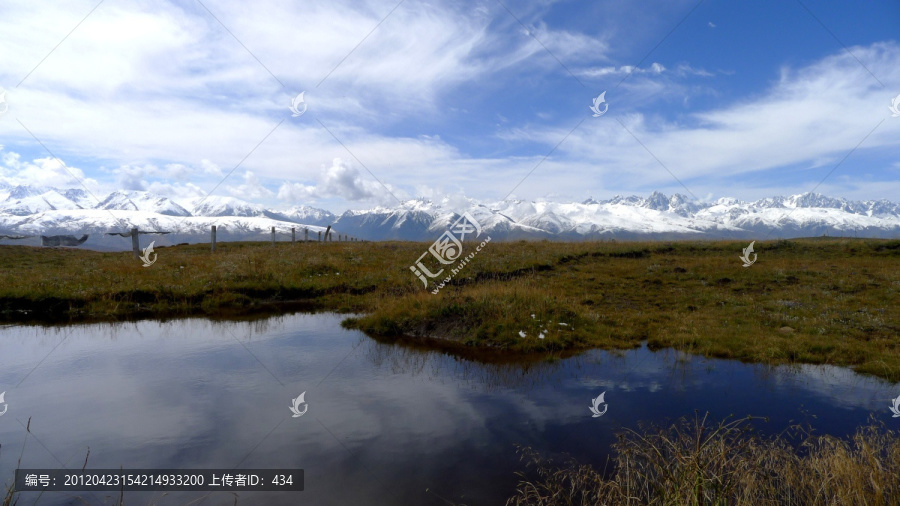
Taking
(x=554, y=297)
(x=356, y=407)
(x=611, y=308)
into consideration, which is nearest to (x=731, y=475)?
(x=356, y=407)

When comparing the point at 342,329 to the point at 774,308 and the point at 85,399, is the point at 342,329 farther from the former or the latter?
the point at 774,308

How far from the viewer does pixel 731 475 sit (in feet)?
21.3

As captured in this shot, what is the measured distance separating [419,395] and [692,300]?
58.8ft

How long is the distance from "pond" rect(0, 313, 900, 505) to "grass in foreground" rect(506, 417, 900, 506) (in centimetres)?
68

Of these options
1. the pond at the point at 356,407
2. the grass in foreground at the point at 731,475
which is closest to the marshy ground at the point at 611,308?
the grass in foreground at the point at 731,475

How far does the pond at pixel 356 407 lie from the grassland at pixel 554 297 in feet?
7.00

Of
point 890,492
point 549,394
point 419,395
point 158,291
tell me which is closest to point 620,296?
point 549,394

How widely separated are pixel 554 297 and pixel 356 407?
1281 cm

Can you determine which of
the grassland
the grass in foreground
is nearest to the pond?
the grass in foreground

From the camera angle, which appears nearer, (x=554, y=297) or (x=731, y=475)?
(x=731, y=475)

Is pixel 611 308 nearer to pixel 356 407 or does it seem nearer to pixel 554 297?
pixel 554 297

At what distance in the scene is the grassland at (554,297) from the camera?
57.3 feet

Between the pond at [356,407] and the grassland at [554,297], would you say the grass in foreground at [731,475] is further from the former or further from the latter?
the grassland at [554,297]

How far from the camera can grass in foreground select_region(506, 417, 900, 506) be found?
5742 mm
